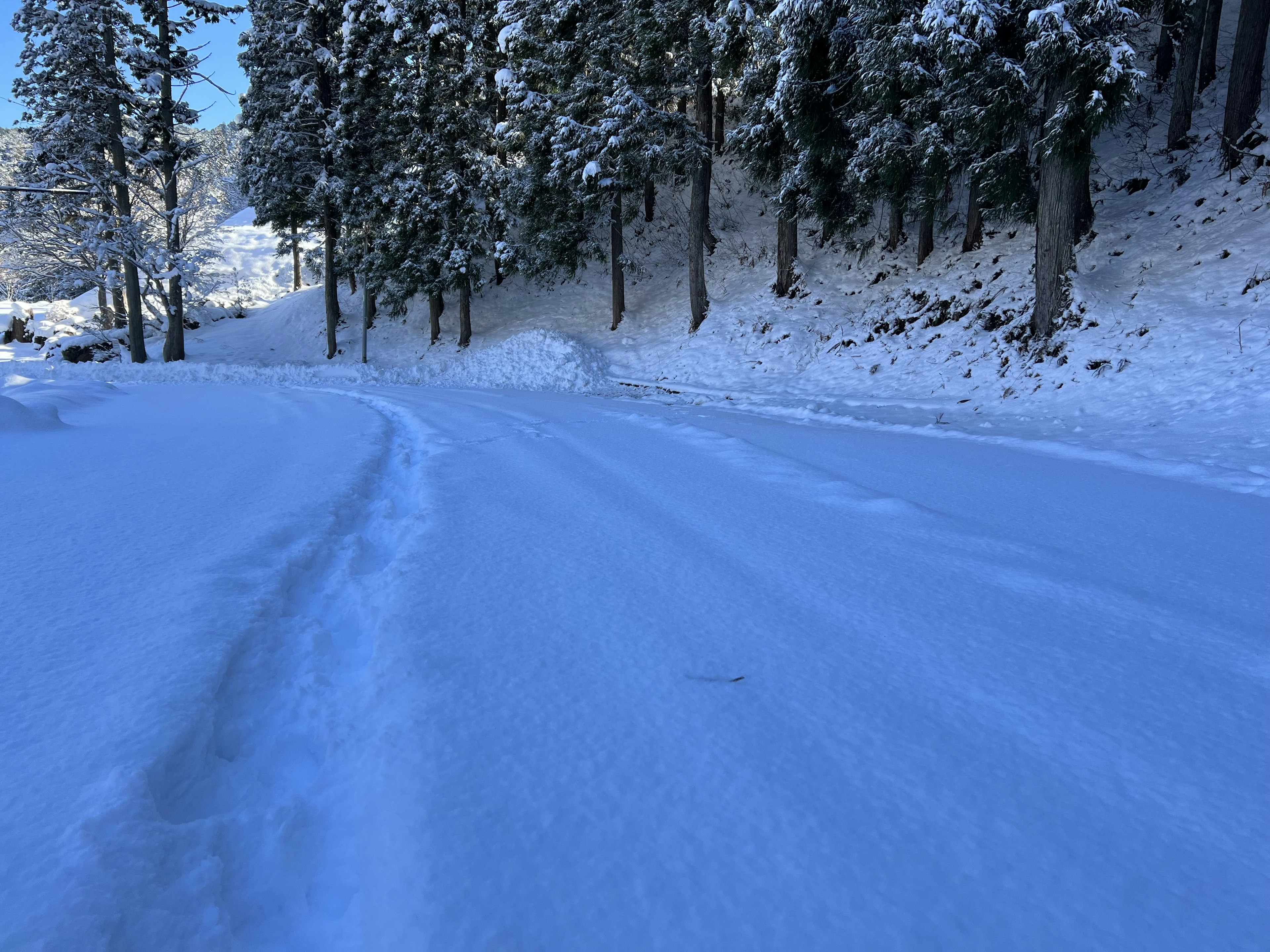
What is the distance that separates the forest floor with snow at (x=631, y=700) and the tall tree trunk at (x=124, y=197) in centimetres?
1736

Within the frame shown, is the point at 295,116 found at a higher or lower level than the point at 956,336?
higher

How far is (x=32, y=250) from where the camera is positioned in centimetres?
1825

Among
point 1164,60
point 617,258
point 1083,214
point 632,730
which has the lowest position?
point 632,730

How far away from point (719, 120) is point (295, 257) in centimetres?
2362

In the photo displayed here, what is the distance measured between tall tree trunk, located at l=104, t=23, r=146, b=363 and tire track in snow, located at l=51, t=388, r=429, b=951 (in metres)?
21.4

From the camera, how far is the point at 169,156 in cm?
1845

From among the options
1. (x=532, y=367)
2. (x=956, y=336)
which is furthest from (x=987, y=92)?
(x=532, y=367)

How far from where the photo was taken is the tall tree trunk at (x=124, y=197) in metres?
17.3

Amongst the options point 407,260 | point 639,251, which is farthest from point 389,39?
point 639,251

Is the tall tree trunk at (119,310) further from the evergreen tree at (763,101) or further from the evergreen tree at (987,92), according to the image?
the evergreen tree at (987,92)

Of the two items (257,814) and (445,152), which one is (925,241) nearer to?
(445,152)

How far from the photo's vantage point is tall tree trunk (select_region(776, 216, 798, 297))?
14.4m

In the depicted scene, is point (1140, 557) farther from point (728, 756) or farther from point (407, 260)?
point (407, 260)

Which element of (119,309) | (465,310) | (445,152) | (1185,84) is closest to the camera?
(1185,84)
